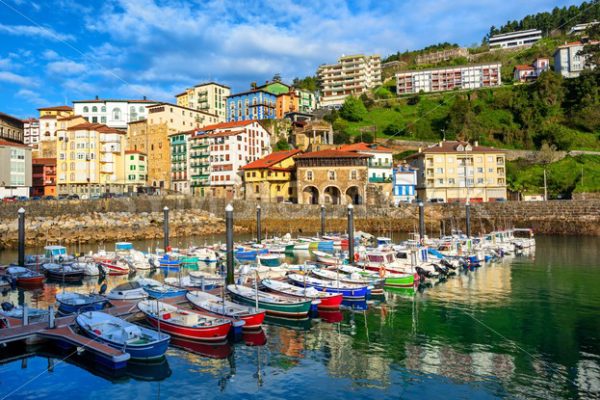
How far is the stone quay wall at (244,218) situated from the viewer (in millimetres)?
58969

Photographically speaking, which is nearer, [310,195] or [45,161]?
[310,195]

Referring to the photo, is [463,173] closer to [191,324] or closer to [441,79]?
[441,79]

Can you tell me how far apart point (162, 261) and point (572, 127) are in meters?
92.3

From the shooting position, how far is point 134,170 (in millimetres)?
92938

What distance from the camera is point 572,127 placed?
306 feet

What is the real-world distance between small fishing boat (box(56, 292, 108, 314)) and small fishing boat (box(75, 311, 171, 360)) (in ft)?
11.8

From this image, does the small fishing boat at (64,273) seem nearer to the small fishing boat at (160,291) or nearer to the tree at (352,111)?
the small fishing boat at (160,291)

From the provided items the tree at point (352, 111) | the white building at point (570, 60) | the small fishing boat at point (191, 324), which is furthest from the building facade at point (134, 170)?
the white building at point (570, 60)

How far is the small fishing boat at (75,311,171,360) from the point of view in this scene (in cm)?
1639

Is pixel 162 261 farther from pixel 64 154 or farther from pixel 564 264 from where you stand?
pixel 64 154

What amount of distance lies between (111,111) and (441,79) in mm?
93760

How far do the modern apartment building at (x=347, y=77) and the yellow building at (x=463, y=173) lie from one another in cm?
6424

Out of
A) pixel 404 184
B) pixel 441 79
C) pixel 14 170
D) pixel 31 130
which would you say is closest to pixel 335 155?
pixel 404 184

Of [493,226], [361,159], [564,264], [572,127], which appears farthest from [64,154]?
[572,127]
